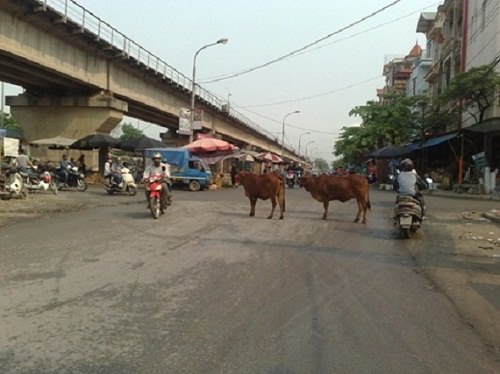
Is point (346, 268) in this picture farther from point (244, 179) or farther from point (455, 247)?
point (244, 179)

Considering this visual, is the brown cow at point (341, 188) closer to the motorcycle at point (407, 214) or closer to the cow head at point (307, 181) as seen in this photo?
the cow head at point (307, 181)

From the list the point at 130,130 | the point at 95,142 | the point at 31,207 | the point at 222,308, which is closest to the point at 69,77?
the point at 95,142

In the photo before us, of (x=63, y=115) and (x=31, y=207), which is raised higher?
(x=63, y=115)

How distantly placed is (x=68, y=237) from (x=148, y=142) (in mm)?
18535

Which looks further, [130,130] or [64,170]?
[130,130]

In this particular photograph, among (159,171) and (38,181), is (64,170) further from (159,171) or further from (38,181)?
(159,171)

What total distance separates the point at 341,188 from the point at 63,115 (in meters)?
21.1

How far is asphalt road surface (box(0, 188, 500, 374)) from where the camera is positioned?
3562 mm

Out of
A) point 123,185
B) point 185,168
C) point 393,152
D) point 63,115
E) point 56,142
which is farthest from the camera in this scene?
point 393,152

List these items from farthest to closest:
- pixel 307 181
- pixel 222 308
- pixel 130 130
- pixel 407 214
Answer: pixel 130 130 → pixel 307 181 → pixel 407 214 → pixel 222 308

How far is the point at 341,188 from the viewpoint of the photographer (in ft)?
41.4

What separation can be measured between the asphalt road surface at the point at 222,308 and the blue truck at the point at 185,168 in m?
16.4

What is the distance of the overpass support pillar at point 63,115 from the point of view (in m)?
27.8

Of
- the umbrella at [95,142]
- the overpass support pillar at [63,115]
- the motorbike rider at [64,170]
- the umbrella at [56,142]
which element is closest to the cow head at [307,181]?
the motorbike rider at [64,170]
